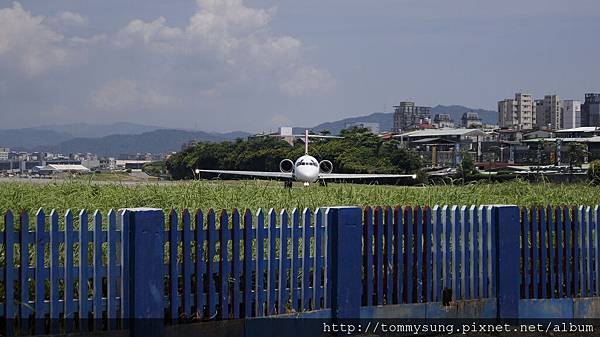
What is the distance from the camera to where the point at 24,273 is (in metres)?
7.02

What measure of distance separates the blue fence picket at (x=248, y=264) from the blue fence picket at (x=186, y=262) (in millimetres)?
516

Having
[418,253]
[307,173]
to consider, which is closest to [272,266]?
[418,253]

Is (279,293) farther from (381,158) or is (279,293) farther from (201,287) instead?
(381,158)

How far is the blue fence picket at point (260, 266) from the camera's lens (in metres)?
8.05

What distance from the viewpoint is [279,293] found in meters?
8.28

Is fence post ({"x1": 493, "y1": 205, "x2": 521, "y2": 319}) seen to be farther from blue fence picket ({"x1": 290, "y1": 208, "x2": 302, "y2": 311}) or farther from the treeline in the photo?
the treeline

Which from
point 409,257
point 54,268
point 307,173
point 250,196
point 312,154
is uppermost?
point 312,154

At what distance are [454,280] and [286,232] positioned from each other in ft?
7.11

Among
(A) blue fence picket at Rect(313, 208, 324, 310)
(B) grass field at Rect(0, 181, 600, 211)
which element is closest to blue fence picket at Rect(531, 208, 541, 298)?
(B) grass field at Rect(0, 181, 600, 211)

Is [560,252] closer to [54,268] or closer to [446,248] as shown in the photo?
[446,248]

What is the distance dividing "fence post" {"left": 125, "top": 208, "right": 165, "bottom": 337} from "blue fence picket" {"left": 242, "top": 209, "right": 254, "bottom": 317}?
2.62 feet

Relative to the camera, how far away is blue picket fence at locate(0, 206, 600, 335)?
7.16 meters

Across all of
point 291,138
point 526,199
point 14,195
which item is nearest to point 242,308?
point 14,195

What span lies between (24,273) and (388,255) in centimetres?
358
